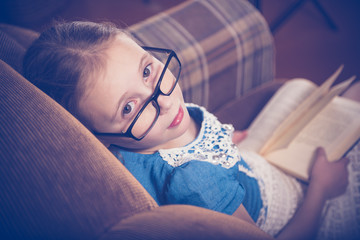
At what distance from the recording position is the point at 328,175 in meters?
0.84

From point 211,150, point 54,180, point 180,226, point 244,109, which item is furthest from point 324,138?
point 54,180

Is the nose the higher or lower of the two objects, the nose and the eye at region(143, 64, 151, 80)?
the lower

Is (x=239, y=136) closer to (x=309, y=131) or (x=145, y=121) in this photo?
(x=309, y=131)

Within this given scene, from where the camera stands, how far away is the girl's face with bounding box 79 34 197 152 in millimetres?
550

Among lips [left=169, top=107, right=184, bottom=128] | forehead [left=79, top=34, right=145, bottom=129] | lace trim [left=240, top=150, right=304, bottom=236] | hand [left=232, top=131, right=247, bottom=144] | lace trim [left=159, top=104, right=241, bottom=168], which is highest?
forehead [left=79, top=34, right=145, bottom=129]

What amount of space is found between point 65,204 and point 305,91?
1098 mm

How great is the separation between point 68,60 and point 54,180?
0.33 meters

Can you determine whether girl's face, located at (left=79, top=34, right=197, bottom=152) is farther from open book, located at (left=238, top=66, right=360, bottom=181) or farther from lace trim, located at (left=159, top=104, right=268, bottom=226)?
open book, located at (left=238, top=66, right=360, bottom=181)

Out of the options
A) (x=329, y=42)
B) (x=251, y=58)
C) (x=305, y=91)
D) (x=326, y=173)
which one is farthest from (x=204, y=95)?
(x=329, y=42)

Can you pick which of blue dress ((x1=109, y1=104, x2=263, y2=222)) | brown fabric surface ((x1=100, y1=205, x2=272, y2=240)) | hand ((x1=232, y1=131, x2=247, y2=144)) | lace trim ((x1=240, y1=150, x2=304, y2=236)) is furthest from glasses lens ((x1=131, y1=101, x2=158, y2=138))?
hand ((x1=232, y1=131, x2=247, y2=144))

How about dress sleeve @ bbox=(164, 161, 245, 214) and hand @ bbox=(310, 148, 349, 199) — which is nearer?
dress sleeve @ bbox=(164, 161, 245, 214)

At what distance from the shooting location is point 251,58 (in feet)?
4.04

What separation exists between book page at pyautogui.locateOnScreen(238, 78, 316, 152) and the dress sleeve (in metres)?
0.43

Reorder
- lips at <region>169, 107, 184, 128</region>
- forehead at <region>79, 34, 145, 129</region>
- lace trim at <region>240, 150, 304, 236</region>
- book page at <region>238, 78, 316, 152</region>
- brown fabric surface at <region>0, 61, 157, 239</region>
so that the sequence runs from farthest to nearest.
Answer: book page at <region>238, 78, 316, 152</region> → lace trim at <region>240, 150, 304, 236</region> → lips at <region>169, 107, 184, 128</region> → forehead at <region>79, 34, 145, 129</region> → brown fabric surface at <region>0, 61, 157, 239</region>
